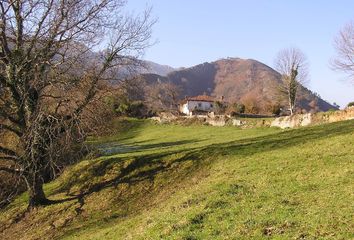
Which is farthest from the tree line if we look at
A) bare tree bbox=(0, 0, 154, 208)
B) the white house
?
the white house

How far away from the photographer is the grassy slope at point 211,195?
9.41 meters

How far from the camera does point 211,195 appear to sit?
12.9 metres

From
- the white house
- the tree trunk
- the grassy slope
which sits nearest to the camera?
the grassy slope

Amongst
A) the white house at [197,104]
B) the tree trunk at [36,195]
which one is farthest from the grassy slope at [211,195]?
the white house at [197,104]

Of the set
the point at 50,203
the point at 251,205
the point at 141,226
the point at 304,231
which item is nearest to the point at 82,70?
the point at 50,203

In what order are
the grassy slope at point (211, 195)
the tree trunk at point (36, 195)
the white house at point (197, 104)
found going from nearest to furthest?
the grassy slope at point (211, 195), the tree trunk at point (36, 195), the white house at point (197, 104)

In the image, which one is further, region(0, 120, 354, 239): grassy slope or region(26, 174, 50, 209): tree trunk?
region(26, 174, 50, 209): tree trunk

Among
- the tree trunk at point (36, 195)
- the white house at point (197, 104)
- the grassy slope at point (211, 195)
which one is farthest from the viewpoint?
the white house at point (197, 104)

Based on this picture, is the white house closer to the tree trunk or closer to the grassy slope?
the grassy slope

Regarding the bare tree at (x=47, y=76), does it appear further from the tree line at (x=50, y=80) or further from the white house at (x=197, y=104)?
the white house at (x=197, y=104)

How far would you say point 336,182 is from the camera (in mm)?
11633

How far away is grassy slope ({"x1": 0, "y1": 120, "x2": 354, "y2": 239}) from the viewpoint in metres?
9.41

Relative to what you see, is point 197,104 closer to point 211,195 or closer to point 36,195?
point 36,195

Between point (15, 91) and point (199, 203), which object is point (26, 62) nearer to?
point (15, 91)
